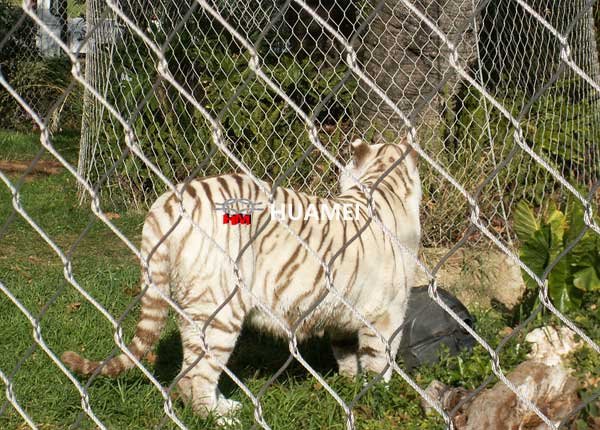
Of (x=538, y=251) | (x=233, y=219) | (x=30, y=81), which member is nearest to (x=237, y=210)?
(x=233, y=219)

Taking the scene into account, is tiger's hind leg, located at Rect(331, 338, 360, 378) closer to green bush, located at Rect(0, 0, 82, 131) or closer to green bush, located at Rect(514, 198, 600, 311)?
green bush, located at Rect(514, 198, 600, 311)

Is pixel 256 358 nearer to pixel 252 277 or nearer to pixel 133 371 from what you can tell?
pixel 133 371

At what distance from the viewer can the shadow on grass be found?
14.2ft

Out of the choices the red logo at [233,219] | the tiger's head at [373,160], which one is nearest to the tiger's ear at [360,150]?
the tiger's head at [373,160]

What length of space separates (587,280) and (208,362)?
2.16m

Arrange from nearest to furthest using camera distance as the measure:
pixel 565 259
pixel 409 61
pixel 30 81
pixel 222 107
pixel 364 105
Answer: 1. pixel 565 259
2. pixel 409 61
3. pixel 364 105
4. pixel 222 107
5. pixel 30 81

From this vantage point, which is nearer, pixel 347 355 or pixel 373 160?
pixel 347 355

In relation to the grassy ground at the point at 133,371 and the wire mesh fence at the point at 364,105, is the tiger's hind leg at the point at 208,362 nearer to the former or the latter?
the grassy ground at the point at 133,371

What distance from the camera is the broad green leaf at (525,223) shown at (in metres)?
5.20

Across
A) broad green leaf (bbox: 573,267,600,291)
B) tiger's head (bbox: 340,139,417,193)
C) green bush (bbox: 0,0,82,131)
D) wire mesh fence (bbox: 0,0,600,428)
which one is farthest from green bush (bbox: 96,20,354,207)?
green bush (bbox: 0,0,82,131)

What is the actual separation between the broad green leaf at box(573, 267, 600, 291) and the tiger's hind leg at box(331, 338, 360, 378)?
1.30 meters

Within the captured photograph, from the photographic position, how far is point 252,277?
3.73 m

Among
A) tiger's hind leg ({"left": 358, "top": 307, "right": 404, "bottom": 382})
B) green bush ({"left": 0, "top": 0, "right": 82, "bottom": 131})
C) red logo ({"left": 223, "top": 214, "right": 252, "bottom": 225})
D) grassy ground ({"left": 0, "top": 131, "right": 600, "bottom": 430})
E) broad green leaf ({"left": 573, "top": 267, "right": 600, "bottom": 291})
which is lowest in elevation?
green bush ({"left": 0, "top": 0, "right": 82, "bottom": 131})

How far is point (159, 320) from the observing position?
12.2 ft
